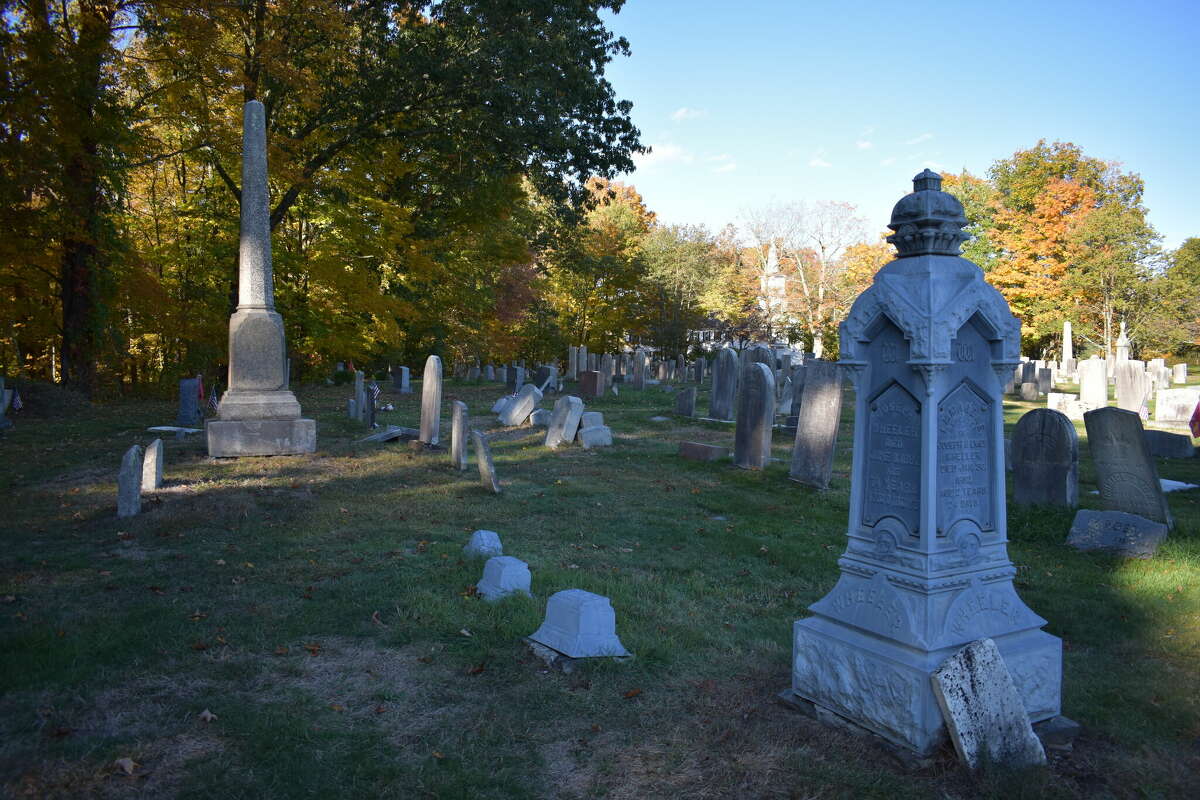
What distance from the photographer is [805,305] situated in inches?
1845

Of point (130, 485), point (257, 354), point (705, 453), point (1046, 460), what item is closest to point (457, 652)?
point (130, 485)

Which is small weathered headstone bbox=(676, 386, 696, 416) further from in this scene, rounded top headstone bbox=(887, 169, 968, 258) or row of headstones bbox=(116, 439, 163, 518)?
rounded top headstone bbox=(887, 169, 968, 258)

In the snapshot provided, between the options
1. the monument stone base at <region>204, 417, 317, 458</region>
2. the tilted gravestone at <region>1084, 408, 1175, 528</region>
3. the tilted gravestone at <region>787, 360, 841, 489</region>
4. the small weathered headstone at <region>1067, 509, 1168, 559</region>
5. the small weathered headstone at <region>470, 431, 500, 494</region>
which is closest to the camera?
the small weathered headstone at <region>1067, 509, 1168, 559</region>

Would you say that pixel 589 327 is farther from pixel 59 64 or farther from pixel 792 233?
pixel 59 64

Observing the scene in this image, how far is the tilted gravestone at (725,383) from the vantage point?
18422 millimetres

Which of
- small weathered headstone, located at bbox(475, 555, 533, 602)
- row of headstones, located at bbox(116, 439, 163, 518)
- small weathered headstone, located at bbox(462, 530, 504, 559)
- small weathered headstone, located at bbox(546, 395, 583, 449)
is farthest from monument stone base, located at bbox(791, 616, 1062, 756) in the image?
small weathered headstone, located at bbox(546, 395, 583, 449)

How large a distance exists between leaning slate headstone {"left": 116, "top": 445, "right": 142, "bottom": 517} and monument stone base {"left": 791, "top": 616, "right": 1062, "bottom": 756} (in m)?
6.61

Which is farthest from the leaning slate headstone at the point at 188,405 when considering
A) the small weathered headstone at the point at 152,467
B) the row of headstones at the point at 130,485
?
the row of headstones at the point at 130,485

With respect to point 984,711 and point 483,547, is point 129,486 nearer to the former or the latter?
point 483,547

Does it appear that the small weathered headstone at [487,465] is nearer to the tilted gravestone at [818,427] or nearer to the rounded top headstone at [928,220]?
the tilted gravestone at [818,427]

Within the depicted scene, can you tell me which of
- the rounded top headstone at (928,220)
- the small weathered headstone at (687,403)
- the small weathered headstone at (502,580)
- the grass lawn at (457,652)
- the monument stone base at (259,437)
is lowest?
the grass lawn at (457,652)

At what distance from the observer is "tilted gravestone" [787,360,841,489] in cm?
1029

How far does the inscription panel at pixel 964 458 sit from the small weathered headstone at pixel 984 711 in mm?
629

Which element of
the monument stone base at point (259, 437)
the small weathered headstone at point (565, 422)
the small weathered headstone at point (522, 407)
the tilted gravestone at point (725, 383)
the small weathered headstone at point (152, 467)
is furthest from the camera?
the tilted gravestone at point (725, 383)
